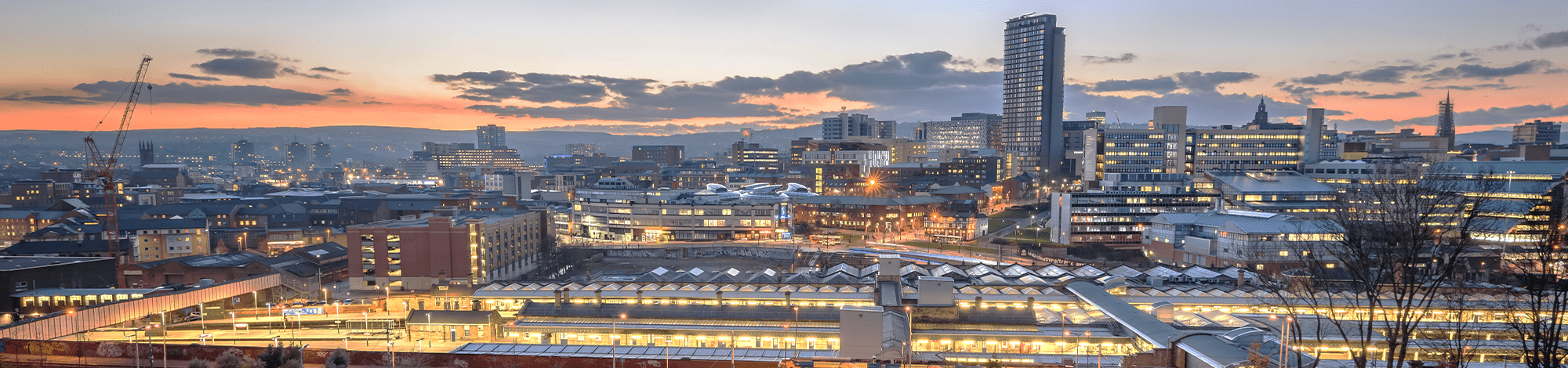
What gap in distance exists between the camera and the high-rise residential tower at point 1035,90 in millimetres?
135250

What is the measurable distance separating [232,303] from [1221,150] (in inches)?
3619

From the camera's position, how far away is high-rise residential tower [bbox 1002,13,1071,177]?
135250mm

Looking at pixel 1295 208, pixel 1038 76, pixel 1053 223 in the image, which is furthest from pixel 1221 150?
pixel 1038 76

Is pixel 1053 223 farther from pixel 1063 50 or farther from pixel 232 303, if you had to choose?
pixel 1063 50

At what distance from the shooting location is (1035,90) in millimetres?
138500

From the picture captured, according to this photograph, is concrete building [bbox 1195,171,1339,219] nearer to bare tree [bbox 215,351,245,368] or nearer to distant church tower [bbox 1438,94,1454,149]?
bare tree [bbox 215,351,245,368]

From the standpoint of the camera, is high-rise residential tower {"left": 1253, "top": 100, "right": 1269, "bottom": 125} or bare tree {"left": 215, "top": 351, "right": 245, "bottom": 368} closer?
bare tree {"left": 215, "top": 351, "right": 245, "bottom": 368}

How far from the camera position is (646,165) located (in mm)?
179625

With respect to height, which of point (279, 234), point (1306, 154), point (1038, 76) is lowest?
point (279, 234)

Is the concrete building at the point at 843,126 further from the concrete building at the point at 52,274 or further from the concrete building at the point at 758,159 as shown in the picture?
the concrete building at the point at 52,274

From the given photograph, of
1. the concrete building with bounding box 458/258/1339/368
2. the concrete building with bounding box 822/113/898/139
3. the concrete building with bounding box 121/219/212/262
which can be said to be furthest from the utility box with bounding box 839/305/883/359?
the concrete building with bounding box 822/113/898/139

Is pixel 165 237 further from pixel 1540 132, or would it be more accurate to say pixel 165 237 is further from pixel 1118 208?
pixel 1540 132

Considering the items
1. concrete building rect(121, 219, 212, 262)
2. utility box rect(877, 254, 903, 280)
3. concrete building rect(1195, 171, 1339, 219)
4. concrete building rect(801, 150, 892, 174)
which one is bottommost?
concrete building rect(121, 219, 212, 262)

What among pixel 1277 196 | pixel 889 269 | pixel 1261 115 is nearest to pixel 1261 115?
pixel 1261 115
